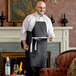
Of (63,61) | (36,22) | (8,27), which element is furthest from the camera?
(8,27)

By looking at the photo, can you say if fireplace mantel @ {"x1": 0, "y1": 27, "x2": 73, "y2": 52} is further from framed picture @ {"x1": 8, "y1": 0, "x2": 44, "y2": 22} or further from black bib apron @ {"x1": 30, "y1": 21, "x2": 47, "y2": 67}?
black bib apron @ {"x1": 30, "y1": 21, "x2": 47, "y2": 67}

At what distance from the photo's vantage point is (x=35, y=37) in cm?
371

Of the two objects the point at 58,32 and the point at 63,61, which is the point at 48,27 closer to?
the point at 63,61

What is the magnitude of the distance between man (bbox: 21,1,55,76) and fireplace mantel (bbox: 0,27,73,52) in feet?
4.33

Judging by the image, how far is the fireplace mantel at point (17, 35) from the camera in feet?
16.5

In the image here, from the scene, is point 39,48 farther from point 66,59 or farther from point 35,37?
point 66,59

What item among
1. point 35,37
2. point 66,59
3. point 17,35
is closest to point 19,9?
point 17,35

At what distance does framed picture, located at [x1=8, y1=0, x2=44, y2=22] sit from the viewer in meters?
5.09

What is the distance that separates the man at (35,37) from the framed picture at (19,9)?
143cm

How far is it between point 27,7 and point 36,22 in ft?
4.99

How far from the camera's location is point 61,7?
17.1ft

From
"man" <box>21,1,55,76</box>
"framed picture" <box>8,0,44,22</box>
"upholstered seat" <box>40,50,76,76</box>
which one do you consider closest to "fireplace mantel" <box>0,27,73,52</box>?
"framed picture" <box>8,0,44,22</box>

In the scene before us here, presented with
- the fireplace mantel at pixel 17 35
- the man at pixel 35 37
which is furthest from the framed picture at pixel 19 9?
the man at pixel 35 37

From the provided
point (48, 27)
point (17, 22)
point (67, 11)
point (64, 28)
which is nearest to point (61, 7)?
point (67, 11)
